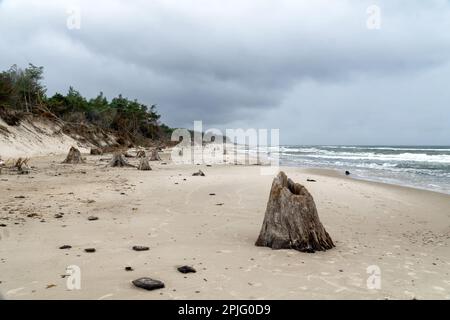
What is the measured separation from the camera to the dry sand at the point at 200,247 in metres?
4.14

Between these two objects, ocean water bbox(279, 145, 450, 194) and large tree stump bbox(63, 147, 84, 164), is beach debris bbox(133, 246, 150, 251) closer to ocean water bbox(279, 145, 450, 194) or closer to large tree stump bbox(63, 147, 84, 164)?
ocean water bbox(279, 145, 450, 194)

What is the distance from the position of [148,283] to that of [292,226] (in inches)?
108

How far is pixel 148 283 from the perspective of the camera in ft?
13.2

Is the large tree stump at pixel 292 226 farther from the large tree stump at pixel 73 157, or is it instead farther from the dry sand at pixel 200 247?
the large tree stump at pixel 73 157

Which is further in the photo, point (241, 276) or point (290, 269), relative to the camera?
point (290, 269)

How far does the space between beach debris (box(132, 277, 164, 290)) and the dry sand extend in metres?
0.06

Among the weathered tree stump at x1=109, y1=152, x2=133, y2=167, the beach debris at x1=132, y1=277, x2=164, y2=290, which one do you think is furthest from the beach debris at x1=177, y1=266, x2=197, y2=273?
the weathered tree stump at x1=109, y1=152, x2=133, y2=167

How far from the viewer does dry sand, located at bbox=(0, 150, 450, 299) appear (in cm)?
414

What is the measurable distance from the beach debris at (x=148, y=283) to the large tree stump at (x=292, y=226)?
232 cm

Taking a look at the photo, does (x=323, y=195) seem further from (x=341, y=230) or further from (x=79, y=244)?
(x=79, y=244)

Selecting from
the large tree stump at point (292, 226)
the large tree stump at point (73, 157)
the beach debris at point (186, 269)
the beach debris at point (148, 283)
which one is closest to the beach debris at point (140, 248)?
the beach debris at point (186, 269)
